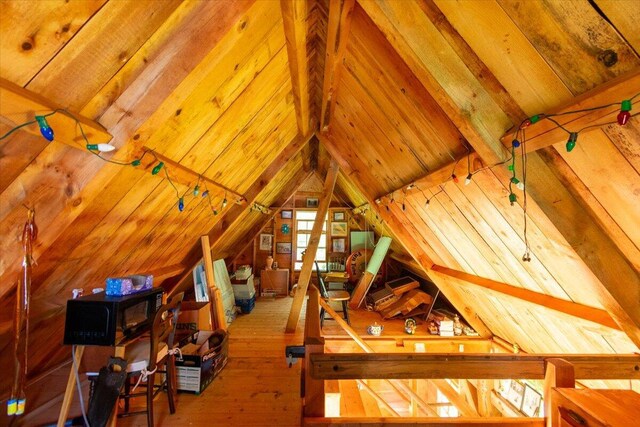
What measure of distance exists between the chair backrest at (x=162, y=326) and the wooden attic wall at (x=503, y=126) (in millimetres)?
2060

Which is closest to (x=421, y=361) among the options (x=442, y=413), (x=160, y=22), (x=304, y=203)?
(x=160, y=22)

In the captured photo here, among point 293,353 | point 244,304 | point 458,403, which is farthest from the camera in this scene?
point 244,304

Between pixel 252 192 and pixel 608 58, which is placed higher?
pixel 608 58

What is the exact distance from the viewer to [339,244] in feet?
23.0

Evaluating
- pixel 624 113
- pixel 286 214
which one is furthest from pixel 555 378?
pixel 286 214

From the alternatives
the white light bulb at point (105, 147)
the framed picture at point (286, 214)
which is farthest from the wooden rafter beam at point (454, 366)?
the framed picture at point (286, 214)

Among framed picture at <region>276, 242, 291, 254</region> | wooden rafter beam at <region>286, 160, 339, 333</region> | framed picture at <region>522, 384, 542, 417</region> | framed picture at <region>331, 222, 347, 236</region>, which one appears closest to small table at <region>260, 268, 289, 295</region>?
framed picture at <region>276, 242, 291, 254</region>

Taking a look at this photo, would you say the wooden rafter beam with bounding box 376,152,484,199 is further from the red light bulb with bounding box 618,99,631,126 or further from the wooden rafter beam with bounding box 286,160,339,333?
the wooden rafter beam with bounding box 286,160,339,333

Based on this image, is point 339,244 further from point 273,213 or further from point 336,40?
point 336,40

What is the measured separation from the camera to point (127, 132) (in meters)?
1.14

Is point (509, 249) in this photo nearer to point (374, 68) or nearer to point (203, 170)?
point (374, 68)

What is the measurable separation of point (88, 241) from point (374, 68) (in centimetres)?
222

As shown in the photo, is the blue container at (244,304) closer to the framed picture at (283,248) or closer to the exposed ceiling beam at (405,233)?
the framed picture at (283,248)

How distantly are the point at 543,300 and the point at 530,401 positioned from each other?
2.41 m
